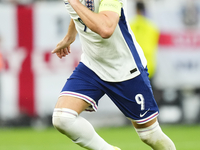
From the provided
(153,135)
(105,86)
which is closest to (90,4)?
(105,86)

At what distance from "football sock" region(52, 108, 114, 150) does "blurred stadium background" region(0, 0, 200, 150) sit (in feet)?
15.5

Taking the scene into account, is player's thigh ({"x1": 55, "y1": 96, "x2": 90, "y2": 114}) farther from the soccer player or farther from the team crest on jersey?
the team crest on jersey

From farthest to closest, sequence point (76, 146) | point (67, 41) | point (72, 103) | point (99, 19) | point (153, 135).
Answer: point (76, 146), point (67, 41), point (153, 135), point (72, 103), point (99, 19)

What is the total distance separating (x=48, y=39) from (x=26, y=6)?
0.76 meters

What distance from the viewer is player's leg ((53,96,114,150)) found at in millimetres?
3865

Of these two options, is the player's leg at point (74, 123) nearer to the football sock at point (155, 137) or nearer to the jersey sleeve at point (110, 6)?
the football sock at point (155, 137)

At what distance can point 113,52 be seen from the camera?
4.03m

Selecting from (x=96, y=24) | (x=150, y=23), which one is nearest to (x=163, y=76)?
(x=150, y=23)

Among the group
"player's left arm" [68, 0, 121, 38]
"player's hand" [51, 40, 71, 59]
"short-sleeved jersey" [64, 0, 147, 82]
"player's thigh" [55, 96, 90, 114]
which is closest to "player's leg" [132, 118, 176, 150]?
"short-sleeved jersey" [64, 0, 147, 82]

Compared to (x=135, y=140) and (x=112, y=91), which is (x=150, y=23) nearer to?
(x=135, y=140)

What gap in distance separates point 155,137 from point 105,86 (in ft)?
2.19

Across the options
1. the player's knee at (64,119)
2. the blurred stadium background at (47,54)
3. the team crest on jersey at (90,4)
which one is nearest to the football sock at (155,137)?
the player's knee at (64,119)

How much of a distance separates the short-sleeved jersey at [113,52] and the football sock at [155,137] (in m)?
0.52

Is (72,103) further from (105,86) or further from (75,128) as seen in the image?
(105,86)
